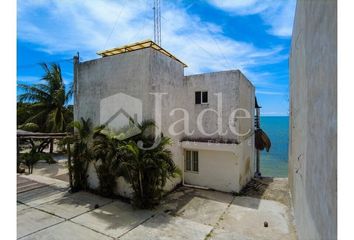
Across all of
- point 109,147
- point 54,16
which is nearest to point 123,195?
point 109,147

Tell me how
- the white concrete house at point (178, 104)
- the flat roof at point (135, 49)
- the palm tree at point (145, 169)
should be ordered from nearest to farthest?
1. the palm tree at point (145, 169)
2. the white concrete house at point (178, 104)
3. the flat roof at point (135, 49)

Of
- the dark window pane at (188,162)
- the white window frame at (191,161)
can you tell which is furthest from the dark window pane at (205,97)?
the dark window pane at (188,162)

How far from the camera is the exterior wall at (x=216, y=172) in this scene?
32.6 ft

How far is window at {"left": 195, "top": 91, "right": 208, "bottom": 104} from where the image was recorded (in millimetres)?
10734

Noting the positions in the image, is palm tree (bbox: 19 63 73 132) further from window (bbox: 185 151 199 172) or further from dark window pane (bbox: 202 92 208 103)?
dark window pane (bbox: 202 92 208 103)

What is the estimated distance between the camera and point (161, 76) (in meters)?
9.28

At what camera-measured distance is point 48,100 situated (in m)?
17.6

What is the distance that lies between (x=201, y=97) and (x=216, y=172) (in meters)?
4.01

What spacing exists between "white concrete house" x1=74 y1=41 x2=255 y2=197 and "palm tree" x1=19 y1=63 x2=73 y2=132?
8257 millimetres

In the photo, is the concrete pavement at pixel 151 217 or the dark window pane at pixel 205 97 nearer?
the concrete pavement at pixel 151 217

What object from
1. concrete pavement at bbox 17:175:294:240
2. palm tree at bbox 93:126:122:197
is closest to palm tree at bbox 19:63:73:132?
concrete pavement at bbox 17:175:294:240

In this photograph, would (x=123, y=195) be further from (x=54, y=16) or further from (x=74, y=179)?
(x=54, y=16)

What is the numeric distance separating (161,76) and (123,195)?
5.68 metres

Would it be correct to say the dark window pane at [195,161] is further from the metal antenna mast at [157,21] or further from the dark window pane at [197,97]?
the metal antenna mast at [157,21]
